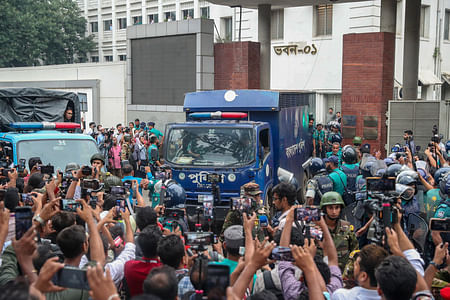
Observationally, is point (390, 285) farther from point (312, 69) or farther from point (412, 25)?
point (312, 69)

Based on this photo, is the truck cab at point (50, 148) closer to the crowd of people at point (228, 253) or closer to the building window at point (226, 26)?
the crowd of people at point (228, 253)

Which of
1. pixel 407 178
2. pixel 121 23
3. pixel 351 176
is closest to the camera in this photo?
pixel 407 178

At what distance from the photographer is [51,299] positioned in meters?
3.74

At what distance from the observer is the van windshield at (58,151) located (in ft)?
33.8

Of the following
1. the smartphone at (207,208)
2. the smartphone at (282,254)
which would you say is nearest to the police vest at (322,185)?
the smartphone at (207,208)

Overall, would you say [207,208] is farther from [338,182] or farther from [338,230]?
[338,182]

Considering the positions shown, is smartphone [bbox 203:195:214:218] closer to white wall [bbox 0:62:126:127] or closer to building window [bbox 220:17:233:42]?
white wall [bbox 0:62:126:127]

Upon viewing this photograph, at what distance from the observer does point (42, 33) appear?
51.3 metres

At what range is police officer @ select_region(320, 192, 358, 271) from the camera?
559 cm

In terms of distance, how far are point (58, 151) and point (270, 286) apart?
7557mm

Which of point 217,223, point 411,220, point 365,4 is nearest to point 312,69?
point 365,4

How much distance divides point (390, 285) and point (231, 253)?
1.55m

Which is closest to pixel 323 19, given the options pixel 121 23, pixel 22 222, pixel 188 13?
pixel 188 13

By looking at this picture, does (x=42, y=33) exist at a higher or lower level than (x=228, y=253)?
higher
